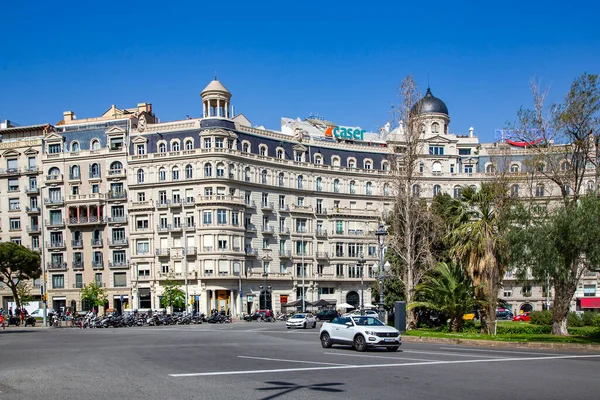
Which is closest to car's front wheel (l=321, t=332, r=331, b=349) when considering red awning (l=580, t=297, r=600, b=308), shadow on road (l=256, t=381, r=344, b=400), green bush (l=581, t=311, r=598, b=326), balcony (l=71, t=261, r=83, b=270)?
shadow on road (l=256, t=381, r=344, b=400)

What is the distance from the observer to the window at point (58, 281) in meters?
78.0

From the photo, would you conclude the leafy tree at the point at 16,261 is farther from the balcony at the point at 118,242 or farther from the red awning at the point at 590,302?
the red awning at the point at 590,302

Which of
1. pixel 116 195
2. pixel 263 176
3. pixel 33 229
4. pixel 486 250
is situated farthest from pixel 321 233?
pixel 486 250

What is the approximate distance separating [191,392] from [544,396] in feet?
23.5

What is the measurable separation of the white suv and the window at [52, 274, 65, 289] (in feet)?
193

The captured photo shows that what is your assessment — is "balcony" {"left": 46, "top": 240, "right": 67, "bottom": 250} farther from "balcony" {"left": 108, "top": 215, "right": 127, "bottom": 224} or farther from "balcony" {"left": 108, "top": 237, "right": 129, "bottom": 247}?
"balcony" {"left": 108, "top": 215, "right": 127, "bottom": 224}

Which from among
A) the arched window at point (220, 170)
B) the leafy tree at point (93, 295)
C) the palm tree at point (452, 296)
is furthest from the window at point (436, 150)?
the palm tree at point (452, 296)

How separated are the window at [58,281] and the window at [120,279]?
664 centimetres

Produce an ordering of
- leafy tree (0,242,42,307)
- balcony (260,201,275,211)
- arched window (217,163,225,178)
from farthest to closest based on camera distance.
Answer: balcony (260,201,275,211) → arched window (217,163,225,178) → leafy tree (0,242,42,307)

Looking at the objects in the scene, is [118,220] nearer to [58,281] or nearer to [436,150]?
[58,281]

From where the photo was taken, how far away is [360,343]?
2459cm

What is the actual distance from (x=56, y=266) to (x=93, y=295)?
28.3ft

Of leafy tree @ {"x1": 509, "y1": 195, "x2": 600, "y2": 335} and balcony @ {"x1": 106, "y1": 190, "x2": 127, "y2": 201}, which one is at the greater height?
balcony @ {"x1": 106, "y1": 190, "x2": 127, "y2": 201}

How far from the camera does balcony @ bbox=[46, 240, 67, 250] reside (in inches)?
3056
